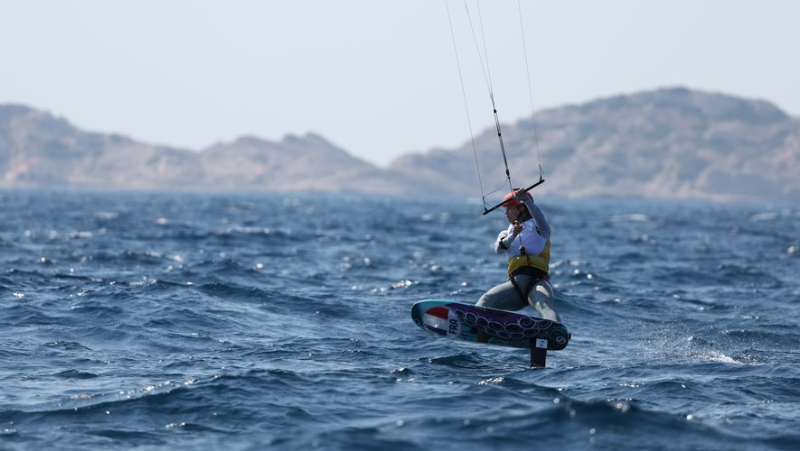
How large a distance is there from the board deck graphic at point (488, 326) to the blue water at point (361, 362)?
376 mm

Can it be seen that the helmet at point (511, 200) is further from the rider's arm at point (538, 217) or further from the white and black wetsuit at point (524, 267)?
the white and black wetsuit at point (524, 267)

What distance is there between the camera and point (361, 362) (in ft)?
45.1

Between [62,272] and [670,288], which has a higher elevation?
[62,272]

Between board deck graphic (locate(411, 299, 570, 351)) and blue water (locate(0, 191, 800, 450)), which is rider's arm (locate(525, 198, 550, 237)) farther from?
blue water (locate(0, 191, 800, 450))

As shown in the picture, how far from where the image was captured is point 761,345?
53.0ft

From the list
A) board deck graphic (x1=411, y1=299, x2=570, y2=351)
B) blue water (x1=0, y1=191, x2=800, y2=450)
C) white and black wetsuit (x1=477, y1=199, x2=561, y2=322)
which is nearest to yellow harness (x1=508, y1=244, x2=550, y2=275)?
white and black wetsuit (x1=477, y1=199, x2=561, y2=322)

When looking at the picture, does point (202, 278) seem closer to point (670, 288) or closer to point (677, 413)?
point (670, 288)

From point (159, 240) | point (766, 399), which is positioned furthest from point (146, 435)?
point (159, 240)

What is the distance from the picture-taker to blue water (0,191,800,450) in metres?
9.94

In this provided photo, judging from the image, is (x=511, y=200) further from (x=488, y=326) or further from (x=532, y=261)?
(x=488, y=326)

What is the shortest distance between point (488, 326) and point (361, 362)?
76.2 inches

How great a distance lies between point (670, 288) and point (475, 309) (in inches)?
489

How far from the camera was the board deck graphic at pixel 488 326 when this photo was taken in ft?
44.3

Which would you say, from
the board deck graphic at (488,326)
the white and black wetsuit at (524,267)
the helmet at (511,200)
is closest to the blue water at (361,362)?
the board deck graphic at (488,326)
